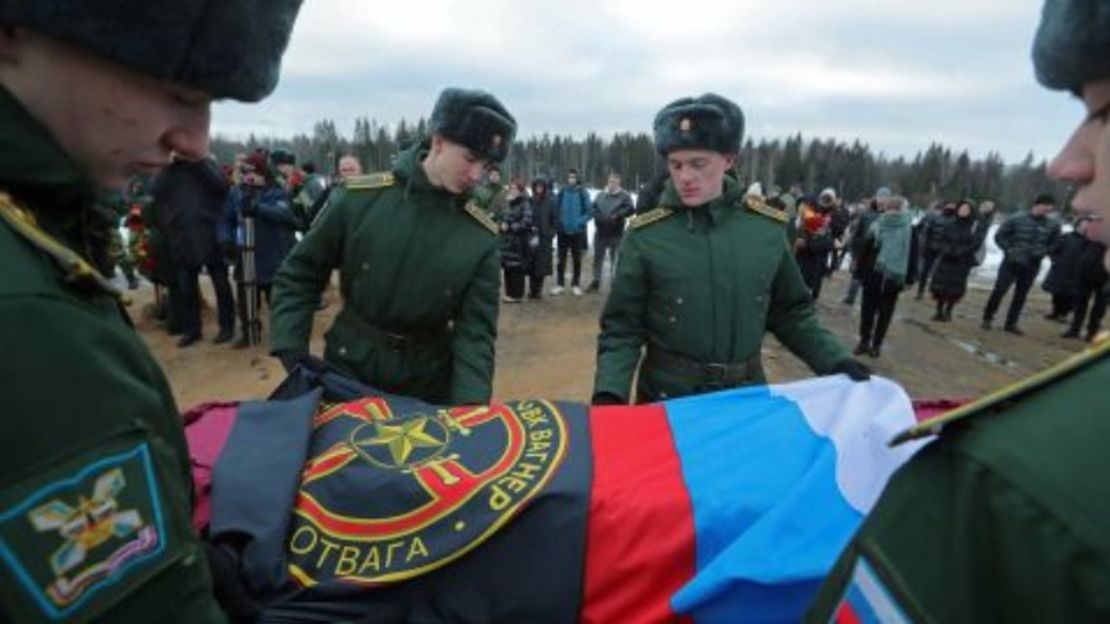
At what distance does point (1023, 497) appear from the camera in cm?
62

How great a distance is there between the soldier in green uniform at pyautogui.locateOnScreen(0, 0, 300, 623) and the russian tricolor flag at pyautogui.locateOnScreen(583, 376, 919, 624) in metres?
1.12

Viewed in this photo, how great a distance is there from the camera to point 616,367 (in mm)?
2871

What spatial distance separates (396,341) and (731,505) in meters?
1.60

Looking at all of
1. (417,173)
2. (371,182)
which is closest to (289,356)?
(371,182)

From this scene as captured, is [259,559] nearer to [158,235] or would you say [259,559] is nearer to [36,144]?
[36,144]

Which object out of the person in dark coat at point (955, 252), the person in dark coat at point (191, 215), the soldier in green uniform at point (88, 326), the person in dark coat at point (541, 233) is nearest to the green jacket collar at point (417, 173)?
the soldier in green uniform at point (88, 326)

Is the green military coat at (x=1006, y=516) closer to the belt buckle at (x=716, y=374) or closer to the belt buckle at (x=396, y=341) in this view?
the belt buckle at (x=716, y=374)

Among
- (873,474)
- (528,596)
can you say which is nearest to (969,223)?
(873,474)

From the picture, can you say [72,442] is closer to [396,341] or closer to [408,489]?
[408,489]

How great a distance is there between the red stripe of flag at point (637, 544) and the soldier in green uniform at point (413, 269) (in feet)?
3.66

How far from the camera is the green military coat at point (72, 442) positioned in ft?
2.38

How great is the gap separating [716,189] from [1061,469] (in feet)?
7.89

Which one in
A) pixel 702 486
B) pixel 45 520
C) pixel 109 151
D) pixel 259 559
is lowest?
pixel 259 559

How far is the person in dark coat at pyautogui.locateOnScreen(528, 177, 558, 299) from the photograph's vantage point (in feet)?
35.0
